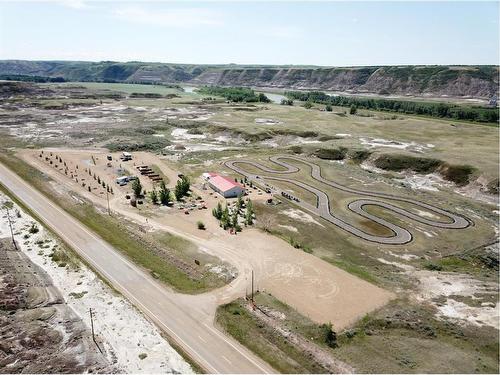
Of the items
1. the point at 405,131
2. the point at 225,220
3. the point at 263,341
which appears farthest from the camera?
the point at 405,131

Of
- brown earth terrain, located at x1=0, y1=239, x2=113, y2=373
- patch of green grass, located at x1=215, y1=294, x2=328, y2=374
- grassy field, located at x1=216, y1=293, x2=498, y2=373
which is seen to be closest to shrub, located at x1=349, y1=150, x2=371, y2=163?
grassy field, located at x1=216, y1=293, x2=498, y2=373

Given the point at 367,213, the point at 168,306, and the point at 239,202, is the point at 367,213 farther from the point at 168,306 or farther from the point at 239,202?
the point at 168,306

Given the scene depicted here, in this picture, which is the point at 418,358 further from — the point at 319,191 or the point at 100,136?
the point at 100,136

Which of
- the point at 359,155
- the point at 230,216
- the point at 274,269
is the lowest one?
the point at 274,269

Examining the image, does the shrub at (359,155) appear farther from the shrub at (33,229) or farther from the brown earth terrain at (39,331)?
the brown earth terrain at (39,331)

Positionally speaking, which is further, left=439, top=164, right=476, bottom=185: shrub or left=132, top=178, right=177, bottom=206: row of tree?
left=439, top=164, right=476, bottom=185: shrub

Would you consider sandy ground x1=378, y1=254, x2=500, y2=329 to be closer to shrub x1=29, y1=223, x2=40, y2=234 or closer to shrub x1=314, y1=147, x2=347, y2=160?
shrub x1=29, y1=223, x2=40, y2=234

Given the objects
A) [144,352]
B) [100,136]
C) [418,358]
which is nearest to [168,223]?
[144,352]

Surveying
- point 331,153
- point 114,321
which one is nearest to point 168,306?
point 114,321
